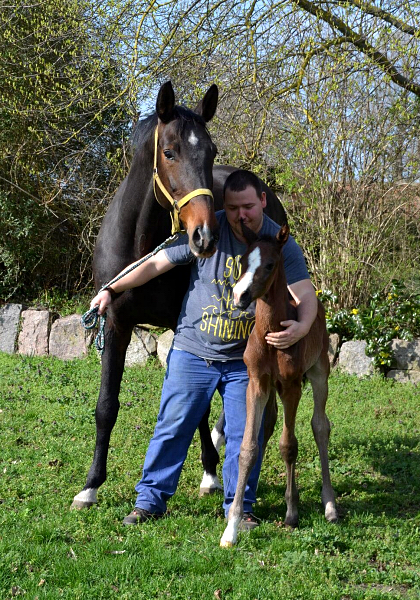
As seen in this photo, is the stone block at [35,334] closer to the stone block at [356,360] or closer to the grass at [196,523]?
the grass at [196,523]

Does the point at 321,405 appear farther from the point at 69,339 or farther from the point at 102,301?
the point at 69,339

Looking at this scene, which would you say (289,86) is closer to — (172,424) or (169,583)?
(172,424)

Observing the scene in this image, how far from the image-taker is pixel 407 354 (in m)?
8.09

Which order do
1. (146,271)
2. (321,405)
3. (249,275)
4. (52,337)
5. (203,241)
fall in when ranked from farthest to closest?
(52,337) < (321,405) < (146,271) < (203,241) < (249,275)

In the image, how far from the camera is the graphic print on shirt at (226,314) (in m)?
3.98

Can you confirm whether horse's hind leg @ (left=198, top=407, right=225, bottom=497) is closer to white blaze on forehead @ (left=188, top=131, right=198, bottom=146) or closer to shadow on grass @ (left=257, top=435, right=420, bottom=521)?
shadow on grass @ (left=257, top=435, right=420, bottom=521)

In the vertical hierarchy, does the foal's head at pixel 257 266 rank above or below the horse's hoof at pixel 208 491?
above

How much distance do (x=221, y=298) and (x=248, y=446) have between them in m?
0.91

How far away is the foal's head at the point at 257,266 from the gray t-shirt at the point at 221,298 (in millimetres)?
382

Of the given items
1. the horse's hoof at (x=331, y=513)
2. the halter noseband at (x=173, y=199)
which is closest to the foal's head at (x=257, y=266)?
the halter noseband at (x=173, y=199)

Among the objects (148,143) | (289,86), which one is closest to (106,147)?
(289,86)

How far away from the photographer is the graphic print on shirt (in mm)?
3979

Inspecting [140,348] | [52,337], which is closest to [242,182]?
[140,348]

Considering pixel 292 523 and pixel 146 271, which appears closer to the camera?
pixel 292 523
